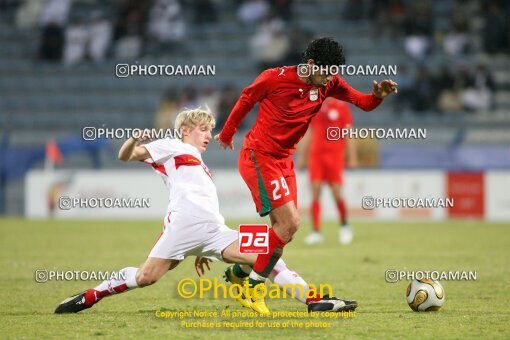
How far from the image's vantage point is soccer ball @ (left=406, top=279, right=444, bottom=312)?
7.59 m

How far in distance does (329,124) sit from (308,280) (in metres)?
4.84

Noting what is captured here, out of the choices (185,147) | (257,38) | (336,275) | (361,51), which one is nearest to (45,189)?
(257,38)

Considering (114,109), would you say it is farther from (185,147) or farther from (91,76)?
(185,147)

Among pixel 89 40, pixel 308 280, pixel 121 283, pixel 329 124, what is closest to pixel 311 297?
pixel 121 283

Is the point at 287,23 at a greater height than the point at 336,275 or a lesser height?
greater

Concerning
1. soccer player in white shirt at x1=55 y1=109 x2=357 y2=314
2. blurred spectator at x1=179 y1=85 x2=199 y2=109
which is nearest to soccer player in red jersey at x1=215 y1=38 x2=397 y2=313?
soccer player in white shirt at x1=55 y1=109 x2=357 y2=314

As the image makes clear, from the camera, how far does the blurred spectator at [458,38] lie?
78.8ft

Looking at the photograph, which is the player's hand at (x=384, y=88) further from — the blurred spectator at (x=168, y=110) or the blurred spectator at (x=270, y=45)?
the blurred spectator at (x=270, y=45)

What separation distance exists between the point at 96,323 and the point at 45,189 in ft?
44.8

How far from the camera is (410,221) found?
19.2 m

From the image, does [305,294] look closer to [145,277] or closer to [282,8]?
[145,277]

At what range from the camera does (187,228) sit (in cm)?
729

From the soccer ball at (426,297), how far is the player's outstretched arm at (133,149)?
2480 mm

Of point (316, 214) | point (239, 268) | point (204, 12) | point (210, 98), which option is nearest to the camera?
point (239, 268)
